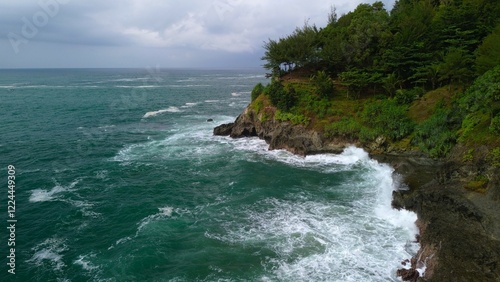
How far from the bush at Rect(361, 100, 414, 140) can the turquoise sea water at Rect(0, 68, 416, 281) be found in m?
4.03

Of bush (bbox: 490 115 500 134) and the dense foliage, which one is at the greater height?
the dense foliage

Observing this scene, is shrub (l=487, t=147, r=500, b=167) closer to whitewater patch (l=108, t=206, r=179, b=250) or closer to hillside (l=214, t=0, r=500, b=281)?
hillside (l=214, t=0, r=500, b=281)

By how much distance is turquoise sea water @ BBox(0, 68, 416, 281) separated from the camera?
21.3m

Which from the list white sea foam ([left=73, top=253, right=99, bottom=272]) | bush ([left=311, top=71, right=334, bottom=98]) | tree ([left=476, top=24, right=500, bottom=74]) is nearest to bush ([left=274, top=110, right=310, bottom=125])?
bush ([left=311, top=71, right=334, bottom=98])

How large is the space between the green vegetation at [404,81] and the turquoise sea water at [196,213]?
5.58m

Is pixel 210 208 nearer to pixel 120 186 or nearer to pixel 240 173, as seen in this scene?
pixel 240 173

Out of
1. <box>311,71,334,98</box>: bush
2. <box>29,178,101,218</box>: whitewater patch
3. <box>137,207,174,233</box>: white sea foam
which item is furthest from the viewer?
<box>311,71,334,98</box>: bush

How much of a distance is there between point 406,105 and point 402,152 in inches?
319

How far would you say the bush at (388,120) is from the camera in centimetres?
3909

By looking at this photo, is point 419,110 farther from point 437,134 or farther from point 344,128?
point 344,128

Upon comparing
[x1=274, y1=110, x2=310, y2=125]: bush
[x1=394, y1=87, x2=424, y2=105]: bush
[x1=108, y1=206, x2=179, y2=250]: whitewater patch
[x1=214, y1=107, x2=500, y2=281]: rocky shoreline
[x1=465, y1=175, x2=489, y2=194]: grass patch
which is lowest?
[x1=108, y1=206, x2=179, y2=250]: whitewater patch

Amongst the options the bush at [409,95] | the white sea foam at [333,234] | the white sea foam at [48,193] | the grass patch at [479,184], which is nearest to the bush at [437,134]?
the bush at [409,95]

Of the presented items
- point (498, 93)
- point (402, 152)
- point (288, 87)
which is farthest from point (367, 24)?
point (498, 93)

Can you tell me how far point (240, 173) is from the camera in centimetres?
3716
